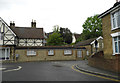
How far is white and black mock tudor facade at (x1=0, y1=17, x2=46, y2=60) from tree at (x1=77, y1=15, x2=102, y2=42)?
18.7 m

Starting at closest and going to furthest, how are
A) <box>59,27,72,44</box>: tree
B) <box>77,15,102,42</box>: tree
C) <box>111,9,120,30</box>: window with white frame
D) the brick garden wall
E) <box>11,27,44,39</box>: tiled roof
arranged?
the brick garden wall < <box>111,9,120,30</box>: window with white frame < <box>11,27,44,39</box>: tiled roof < <box>77,15,102,42</box>: tree < <box>59,27,72,44</box>: tree

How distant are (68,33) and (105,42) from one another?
1701 inches

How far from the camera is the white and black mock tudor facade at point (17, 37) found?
22922mm

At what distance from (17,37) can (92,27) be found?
92.2 feet

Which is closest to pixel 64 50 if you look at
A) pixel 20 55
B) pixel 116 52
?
pixel 20 55

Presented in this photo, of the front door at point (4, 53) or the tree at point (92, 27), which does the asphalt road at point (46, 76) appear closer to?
the front door at point (4, 53)

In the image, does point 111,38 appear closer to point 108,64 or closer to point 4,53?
point 108,64

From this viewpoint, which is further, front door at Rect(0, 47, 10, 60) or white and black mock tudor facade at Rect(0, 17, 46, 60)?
white and black mock tudor facade at Rect(0, 17, 46, 60)

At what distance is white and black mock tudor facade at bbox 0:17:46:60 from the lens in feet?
A: 75.2

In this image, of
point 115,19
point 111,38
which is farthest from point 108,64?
point 115,19

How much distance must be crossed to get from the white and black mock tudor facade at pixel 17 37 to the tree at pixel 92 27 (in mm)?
18709

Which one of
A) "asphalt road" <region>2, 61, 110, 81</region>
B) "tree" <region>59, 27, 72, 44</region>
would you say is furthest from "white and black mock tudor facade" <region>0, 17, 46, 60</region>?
"tree" <region>59, 27, 72, 44</region>

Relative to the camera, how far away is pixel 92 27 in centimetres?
4409

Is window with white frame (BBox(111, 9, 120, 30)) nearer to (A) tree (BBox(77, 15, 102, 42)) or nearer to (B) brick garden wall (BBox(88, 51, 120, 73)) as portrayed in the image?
(B) brick garden wall (BBox(88, 51, 120, 73))
